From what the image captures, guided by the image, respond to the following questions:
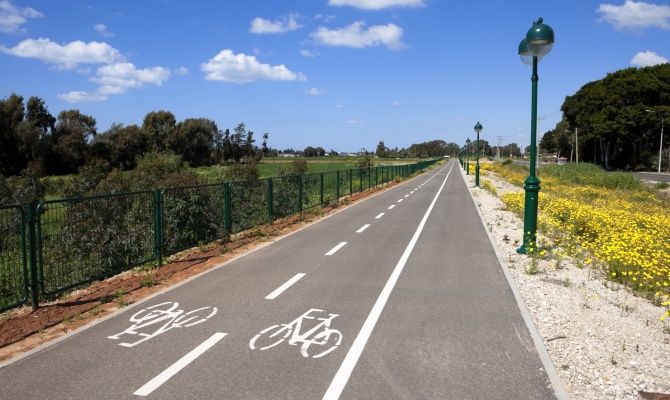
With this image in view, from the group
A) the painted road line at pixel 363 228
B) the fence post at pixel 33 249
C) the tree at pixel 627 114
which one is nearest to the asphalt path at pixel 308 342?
the fence post at pixel 33 249

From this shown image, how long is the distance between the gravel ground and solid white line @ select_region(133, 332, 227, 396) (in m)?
3.57

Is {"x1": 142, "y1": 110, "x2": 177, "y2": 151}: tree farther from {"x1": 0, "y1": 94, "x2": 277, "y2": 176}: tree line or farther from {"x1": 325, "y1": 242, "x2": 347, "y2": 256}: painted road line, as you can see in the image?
{"x1": 325, "y1": 242, "x2": 347, "y2": 256}: painted road line

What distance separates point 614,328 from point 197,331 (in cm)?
502

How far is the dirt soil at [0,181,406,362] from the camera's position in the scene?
5.72 m

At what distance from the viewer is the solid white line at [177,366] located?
13.9ft

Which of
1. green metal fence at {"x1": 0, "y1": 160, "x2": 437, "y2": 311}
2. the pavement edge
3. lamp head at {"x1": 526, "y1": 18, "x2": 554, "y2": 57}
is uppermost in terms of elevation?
lamp head at {"x1": 526, "y1": 18, "x2": 554, "y2": 57}

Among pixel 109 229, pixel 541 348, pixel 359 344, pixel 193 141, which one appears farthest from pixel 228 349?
pixel 193 141

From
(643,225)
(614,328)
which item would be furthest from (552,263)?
(643,225)

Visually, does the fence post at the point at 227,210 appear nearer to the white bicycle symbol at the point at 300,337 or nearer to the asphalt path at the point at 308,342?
the asphalt path at the point at 308,342

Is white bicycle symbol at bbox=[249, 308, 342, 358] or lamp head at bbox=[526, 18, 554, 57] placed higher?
lamp head at bbox=[526, 18, 554, 57]

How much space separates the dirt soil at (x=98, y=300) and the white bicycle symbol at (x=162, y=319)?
0.57 metres

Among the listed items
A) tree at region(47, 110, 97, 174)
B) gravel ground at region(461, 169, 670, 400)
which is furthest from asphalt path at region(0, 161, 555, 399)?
tree at region(47, 110, 97, 174)

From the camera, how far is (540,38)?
383 inches

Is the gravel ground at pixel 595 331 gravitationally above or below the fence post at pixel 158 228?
below
